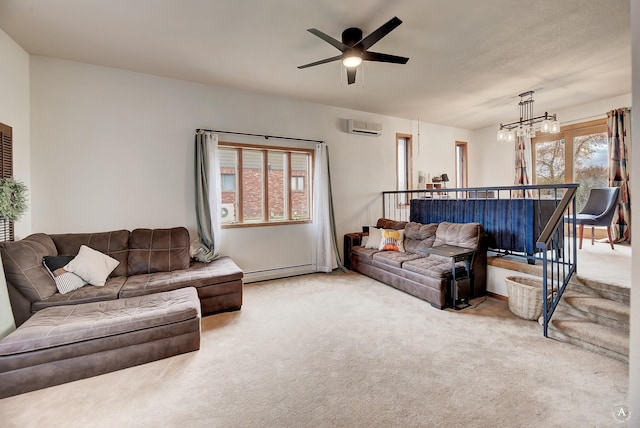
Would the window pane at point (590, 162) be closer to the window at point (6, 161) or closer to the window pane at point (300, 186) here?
the window pane at point (300, 186)

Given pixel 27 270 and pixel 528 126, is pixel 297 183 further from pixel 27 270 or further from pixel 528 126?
pixel 528 126

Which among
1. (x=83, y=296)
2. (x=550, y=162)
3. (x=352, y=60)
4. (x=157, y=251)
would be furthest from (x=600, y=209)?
(x=83, y=296)

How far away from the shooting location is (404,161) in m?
6.28

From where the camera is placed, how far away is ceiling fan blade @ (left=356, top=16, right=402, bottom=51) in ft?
7.11

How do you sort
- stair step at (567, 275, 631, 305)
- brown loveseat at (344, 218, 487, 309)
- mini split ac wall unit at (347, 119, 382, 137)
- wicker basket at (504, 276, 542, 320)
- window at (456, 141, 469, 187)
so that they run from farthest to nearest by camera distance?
window at (456, 141, 469, 187) < mini split ac wall unit at (347, 119, 382, 137) < brown loveseat at (344, 218, 487, 309) < wicker basket at (504, 276, 542, 320) < stair step at (567, 275, 631, 305)

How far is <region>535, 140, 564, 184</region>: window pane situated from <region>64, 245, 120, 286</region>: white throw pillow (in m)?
7.84

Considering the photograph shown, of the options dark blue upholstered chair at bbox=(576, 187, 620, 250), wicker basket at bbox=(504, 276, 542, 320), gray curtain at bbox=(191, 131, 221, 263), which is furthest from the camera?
dark blue upholstered chair at bbox=(576, 187, 620, 250)

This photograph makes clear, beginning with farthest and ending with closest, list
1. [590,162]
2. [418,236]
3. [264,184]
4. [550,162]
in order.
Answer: [550,162], [590,162], [264,184], [418,236]

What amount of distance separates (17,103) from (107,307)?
2.52 m

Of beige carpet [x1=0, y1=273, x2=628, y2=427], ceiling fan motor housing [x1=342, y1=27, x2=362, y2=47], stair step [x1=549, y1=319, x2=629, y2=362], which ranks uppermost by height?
ceiling fan motor housing [x1=342, y1=27, x2=362, y2=47]

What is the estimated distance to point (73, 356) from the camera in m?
2.08

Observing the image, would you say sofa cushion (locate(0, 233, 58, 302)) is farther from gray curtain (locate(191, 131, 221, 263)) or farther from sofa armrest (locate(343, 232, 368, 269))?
sofa armrest (locate(343, 232, 368, 269))

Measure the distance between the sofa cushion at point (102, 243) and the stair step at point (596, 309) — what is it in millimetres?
4902

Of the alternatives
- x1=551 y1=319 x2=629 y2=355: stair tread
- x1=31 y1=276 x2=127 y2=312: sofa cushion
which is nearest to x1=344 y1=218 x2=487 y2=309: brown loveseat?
x1=551 y1=319 x2=629 y2=355: stair tread
